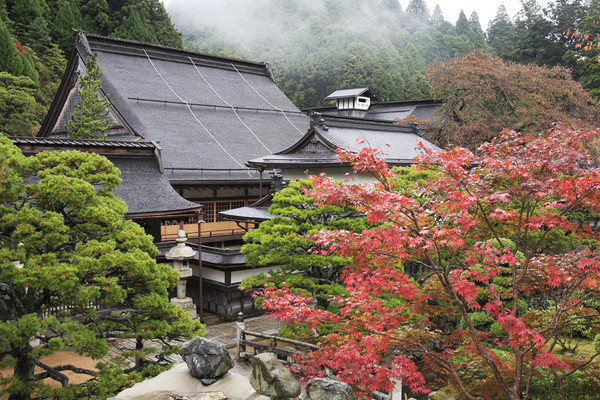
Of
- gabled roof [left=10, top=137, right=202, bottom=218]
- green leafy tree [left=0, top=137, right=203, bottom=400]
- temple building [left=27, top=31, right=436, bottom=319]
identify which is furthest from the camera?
temple building [left=27, top=31, right=436, bottom=319]

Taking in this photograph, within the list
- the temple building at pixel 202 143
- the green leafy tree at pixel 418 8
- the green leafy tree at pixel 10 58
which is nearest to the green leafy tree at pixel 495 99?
the temple building at pixel 202 143

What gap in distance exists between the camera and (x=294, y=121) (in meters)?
29.2

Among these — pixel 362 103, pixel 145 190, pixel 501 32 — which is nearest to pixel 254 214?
pixel 145 190

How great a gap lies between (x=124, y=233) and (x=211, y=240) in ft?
38.8

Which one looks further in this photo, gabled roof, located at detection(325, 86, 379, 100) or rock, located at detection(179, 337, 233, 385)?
gabled roof, located at detection(325, 86, 379, 100)

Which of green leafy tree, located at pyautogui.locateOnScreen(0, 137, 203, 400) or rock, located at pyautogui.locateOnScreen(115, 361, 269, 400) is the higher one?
green leafy tree, located at pyautogui.locateOnScreen(0, 137, 203, 400)

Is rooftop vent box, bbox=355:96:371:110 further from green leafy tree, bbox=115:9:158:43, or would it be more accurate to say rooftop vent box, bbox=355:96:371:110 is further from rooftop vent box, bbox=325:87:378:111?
green leafy tree, bbox=115:9:158:43

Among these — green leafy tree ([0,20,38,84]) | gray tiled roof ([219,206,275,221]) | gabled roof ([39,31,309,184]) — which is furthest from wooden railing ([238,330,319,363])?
green leafy tree ([0,20,38,84])

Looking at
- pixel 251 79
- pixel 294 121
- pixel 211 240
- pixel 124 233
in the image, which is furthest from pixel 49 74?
pixel 124 233

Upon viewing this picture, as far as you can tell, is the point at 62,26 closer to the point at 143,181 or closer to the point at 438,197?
the point at 143,181

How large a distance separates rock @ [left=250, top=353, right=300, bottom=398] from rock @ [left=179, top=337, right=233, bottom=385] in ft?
2.36

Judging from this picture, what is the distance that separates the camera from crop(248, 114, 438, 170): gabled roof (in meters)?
19.3

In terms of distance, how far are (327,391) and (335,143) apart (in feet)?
50.6

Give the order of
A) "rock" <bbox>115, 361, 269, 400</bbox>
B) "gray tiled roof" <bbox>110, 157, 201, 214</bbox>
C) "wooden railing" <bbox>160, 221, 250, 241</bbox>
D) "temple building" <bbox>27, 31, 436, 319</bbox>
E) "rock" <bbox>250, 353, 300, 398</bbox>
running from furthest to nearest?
1. "wooden railing" <bbox>160, 221, 250, 241</bbox>
2. "temple building" <bbox>27, 31, 436, 319</bbox>
3. "gray tiled roof" <bbox>110, 157, 201, 214</bbox>
4. "rock" <bbox>115, 361, 269, 400</bbox>
5. "rock" <bbox>250, 353, 300, 398</bbox>
